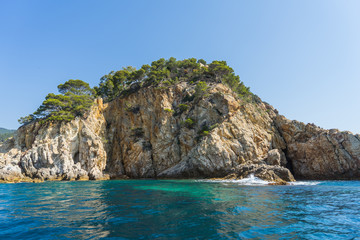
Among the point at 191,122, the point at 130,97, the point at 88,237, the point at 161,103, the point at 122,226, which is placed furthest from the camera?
the point at 130,97

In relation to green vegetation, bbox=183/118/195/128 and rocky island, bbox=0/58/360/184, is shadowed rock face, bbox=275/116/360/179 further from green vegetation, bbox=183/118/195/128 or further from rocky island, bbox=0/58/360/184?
green vegetation, bbox=183/118/195/128

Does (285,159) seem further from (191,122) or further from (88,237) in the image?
(88,237)

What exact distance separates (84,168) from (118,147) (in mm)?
9514

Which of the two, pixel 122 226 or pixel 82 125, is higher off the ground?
pixel 82 125

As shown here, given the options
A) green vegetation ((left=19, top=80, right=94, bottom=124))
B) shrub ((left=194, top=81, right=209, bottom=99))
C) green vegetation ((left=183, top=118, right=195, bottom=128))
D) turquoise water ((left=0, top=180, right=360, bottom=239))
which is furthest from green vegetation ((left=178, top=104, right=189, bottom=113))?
turquoise water ((left=0, top=180, right=360, bottom=239))

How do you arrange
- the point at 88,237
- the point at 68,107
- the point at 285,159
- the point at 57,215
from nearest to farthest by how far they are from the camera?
the point at 88,237, the point at 57,215, the point at 285,159, the point at 68,107

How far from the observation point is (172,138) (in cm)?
4378

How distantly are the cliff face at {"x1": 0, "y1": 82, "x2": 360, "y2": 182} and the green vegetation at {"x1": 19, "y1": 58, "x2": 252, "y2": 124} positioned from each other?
85.1 inches

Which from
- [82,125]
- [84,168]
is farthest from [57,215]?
[82,125]

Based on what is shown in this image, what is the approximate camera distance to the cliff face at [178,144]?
34.6 m

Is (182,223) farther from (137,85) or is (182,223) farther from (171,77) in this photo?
(171,77)

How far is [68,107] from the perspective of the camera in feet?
147

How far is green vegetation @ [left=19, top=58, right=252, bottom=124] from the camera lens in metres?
44.1

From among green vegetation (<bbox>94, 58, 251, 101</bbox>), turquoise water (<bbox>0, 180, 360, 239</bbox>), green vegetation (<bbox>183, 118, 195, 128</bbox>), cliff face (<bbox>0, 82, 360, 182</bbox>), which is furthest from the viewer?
green vegetation (<bbox>94, 58, 251, 101</bbox>)
